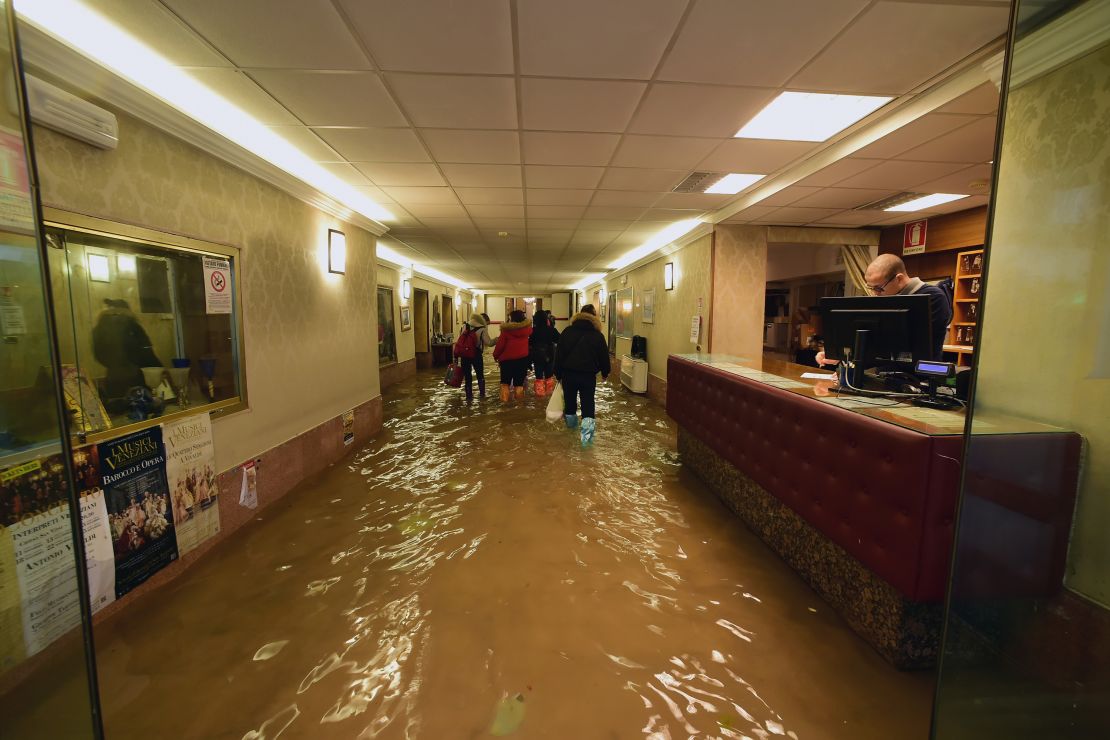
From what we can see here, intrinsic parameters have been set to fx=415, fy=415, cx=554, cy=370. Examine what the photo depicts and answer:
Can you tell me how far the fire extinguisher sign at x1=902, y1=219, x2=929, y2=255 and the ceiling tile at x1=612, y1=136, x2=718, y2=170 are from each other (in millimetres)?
3737

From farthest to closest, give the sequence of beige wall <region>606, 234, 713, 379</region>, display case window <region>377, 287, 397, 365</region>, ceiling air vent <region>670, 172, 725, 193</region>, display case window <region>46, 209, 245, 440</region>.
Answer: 1. display case window <region>377, 287, 397, 365</region>
2. beige wall <region>606, 234, 713, 379</region>
3. ceiling air vent <region>670, 172, 725, 193</region>
4. display case window <region>46, 209, 245, 440</region>

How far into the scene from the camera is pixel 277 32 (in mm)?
1894

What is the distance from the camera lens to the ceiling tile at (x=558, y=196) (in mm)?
4238

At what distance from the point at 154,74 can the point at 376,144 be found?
119 cm

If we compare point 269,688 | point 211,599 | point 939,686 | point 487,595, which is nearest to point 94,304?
point 211,599

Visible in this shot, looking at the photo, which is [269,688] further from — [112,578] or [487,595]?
[112,578]

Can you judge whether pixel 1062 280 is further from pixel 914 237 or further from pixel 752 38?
pixel 914 237

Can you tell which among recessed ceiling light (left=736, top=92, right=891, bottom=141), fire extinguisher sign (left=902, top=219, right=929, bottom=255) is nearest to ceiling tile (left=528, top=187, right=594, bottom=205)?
recessed ceiling light (left=736, top=92, right=891, bottom=141)

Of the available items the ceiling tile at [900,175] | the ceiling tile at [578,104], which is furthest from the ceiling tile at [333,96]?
the ceiling tile at [900,175]

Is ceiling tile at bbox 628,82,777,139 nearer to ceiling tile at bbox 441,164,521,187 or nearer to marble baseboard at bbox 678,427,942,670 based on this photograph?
ceiling tile at bbox 441,164,521,187

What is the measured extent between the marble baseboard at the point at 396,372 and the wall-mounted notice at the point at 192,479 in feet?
16.4

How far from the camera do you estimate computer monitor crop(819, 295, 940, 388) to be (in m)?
2.03

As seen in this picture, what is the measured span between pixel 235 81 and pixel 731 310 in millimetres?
5319

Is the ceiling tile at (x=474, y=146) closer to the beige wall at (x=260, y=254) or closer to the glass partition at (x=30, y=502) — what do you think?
the beige wall at (x=260, y=254)
